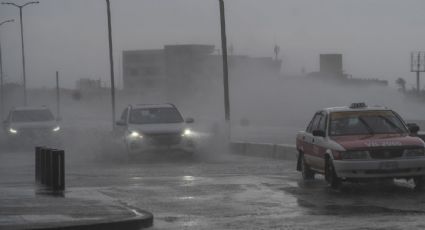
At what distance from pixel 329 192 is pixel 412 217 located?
396 centimetres

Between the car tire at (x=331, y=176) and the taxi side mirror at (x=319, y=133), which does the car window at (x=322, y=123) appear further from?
the car tire at (x=331, y=176)

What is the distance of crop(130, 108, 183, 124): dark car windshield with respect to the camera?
28906 mm

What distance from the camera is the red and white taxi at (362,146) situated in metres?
15.9

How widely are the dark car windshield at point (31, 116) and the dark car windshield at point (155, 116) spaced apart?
36.9 feet

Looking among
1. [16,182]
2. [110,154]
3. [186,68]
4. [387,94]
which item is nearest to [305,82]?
[387,94]

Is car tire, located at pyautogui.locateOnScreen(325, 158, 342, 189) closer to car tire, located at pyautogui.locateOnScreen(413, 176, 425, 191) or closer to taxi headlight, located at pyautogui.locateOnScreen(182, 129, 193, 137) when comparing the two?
car tire, located at pyautogui.locateOnScreen(413, 176, 425, 191)

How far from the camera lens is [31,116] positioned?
129ft

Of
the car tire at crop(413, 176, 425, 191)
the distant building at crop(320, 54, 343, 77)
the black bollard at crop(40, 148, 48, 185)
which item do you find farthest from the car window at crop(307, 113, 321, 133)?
the distant building at crop(320, 54, 343, 77)

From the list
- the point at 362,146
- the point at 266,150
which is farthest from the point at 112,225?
the point at 266,150

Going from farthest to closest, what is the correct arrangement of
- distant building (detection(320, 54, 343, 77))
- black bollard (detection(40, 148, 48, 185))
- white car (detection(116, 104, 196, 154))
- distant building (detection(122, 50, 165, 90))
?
distant building (detection(122, 50, 165, 90))
distant building (detection(320, 54, 343, 77))
white car (detection(116, 104, 196, 154))
black bollard (detection(40, 148, 48, 185))

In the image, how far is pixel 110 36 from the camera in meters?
51.3

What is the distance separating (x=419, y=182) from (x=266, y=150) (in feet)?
45.6

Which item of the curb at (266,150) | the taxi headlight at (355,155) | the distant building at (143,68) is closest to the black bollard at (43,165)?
the taxi headlight at (355,155)

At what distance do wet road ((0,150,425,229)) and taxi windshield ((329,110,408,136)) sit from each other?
Result: 1.05 m
